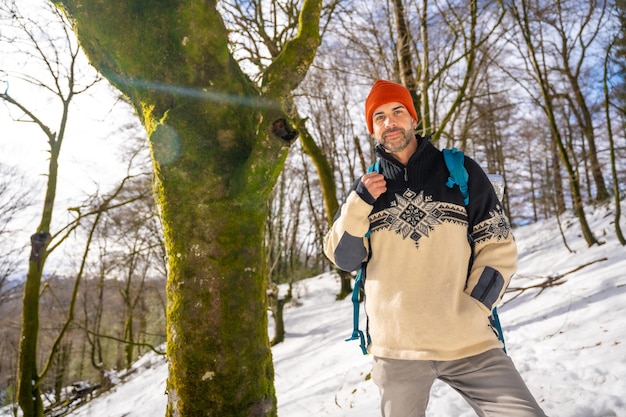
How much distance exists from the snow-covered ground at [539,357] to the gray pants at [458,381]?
5.30 ft

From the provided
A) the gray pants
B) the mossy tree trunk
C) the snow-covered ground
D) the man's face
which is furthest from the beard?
the snow-covered ground

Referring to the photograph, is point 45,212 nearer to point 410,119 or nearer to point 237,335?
point 237,335

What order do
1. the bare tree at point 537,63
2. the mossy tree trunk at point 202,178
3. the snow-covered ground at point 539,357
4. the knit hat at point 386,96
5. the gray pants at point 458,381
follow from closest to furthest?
the gray pants at point 458,381 < the mossy tree trunk at point 202,178 < the knit hat at point 386,96 < the snow-covered ground at point 539,357 < the bare tree at point 537,63

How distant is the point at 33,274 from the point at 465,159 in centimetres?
686

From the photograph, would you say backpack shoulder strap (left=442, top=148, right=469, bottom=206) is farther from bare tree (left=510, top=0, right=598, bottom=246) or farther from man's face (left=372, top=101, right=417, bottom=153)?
bare tree (left=510, top=0, right=598, bottom=246)

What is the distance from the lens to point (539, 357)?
12.0 feet

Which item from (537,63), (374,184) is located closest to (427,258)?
(374,184)

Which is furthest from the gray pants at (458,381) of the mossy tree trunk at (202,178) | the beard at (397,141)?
the beard at (397,141)

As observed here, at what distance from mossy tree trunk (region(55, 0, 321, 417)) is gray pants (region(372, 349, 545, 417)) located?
0.76m

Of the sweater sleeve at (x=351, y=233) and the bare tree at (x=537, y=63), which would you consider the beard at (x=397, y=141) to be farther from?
the bare tree at (x=537, y=63)

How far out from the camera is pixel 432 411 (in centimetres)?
304

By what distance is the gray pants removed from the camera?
1.47 metres

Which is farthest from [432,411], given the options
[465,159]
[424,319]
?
[465,159]

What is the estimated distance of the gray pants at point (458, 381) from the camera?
1.47 meters
